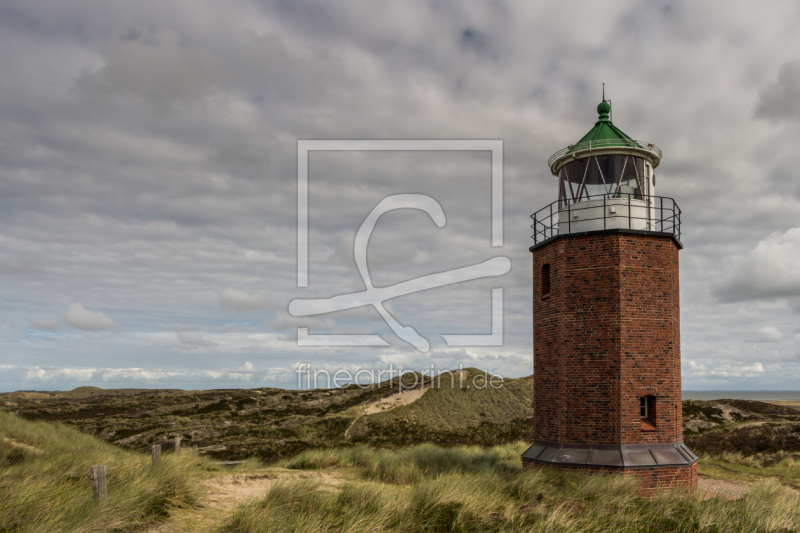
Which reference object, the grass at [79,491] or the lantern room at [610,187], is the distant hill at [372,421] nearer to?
the grass at [79,491]

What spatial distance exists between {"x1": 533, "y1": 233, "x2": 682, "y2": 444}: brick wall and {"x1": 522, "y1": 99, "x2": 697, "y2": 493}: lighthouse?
0.08 feet

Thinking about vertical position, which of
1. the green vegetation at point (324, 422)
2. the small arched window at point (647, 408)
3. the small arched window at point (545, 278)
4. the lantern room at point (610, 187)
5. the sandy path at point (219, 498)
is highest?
the lantern room at point (610, 187)

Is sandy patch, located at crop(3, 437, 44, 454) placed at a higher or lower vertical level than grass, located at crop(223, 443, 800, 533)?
higher

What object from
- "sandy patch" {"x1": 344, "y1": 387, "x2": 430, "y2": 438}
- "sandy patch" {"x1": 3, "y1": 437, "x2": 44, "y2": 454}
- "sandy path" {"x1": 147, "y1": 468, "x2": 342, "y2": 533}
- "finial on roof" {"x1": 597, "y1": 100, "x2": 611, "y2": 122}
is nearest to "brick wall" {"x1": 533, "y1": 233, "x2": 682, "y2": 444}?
"finial on roof" {"x1": 597, "y1": 100, "x2": 611, "y2": 122}

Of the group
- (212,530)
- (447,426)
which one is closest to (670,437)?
(212,530)

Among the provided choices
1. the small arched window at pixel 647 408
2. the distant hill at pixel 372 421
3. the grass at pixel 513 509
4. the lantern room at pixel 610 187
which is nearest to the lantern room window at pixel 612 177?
the lantern room at pixel 610 187

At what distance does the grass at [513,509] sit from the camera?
776 centimetres

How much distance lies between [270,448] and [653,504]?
2069cm

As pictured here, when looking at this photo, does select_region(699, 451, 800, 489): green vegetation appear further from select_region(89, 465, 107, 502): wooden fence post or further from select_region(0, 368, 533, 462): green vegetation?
select_region(89, 465, 107, 502): wooden fence post

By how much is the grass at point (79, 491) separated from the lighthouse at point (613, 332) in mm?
8245

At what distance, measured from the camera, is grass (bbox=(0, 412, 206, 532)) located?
636cm

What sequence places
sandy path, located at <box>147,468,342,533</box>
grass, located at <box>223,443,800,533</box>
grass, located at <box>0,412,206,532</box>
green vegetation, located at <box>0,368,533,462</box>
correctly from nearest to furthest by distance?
grass, located at <box>0,412,206,532</box>
grass, located at <box>223,443,800,533</box>
sandy path, located at <box>147,468,342,533</box>
green vegetation, located at <box>0,368,533,462</box>

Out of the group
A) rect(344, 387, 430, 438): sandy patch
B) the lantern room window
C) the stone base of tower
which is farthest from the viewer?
rect(344, 387, 430, 438): sandy patch

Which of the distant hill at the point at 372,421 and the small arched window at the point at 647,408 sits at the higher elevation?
the small arched window at the point at 647,408
